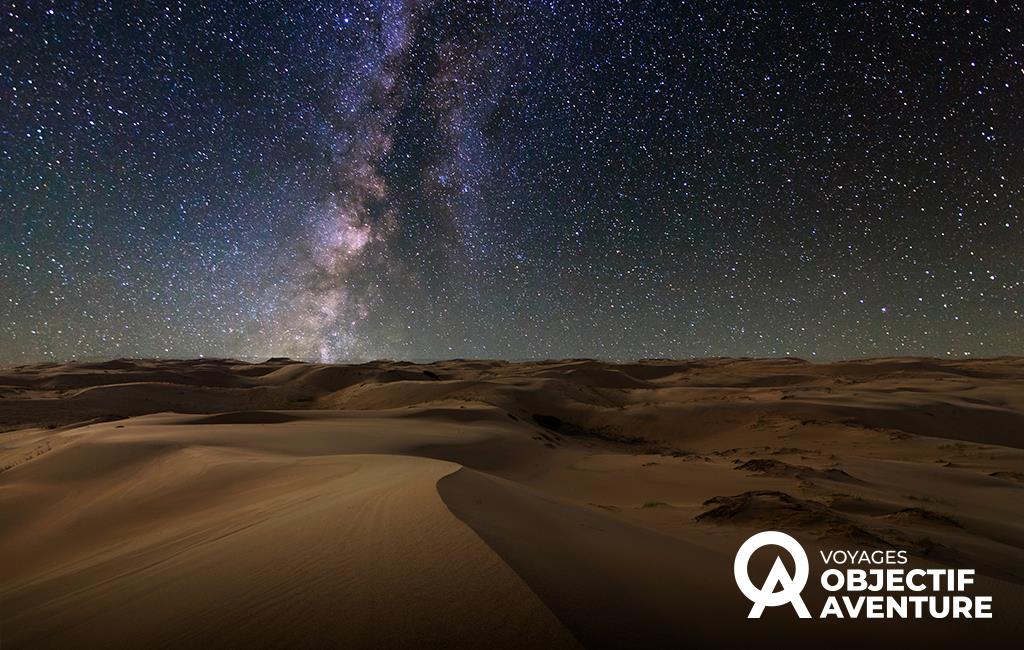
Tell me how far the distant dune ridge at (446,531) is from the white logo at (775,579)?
76 mm

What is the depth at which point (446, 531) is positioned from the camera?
6.78ft

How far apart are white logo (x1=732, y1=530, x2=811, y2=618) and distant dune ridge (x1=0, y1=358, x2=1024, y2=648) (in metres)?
0.08

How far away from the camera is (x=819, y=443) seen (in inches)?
335

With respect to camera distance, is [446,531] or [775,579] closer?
[446,531]

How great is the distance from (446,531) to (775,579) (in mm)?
1541

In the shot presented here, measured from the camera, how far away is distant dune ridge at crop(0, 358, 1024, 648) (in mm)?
1546

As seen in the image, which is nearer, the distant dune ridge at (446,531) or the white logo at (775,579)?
the distant dune ridge at (446,531)

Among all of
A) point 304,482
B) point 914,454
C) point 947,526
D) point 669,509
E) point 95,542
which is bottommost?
point 95,542

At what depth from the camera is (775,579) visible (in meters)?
2.25

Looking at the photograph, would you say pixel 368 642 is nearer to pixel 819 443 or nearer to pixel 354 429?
pixel 354 429

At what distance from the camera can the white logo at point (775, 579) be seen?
6.56 feet

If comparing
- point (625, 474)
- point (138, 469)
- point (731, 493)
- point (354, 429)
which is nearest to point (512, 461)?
point (625, 474)

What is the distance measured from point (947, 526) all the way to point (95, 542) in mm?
6132

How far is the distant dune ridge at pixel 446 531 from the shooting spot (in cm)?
155
